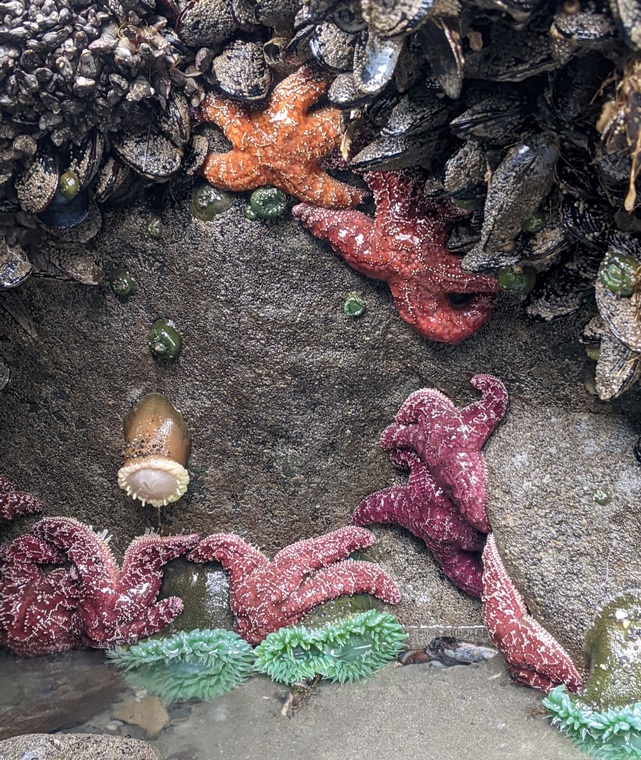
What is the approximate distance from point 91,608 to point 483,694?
2105 millimetres

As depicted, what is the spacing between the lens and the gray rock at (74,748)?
2.86 meters

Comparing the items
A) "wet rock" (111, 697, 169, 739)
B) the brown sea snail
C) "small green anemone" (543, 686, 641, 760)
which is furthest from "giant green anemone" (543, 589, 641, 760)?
the brown sea snail

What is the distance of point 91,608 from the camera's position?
154 inches

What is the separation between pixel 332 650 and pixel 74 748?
4.17 feet

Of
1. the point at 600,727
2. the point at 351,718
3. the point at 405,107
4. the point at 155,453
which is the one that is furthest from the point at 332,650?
the point at 405,107

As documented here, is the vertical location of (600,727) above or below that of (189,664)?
above

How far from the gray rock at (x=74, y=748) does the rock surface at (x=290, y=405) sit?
1.33 m

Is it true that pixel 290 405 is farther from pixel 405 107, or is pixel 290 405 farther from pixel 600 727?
pixel 600 727

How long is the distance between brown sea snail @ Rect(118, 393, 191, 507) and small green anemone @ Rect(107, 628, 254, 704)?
77cm

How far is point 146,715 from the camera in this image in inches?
136

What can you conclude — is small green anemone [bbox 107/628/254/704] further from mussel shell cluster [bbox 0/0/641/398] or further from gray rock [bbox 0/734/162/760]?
mussel shell cluster [bbox 0/0/641/398]

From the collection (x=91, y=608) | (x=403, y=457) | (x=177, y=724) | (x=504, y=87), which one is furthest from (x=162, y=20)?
(x=177, y=724)

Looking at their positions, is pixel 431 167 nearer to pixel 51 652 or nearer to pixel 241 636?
pixel 241 636

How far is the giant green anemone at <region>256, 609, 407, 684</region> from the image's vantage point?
3564mm
